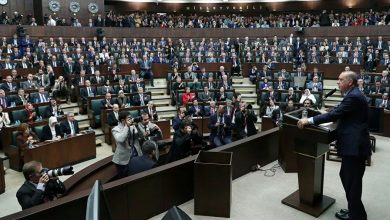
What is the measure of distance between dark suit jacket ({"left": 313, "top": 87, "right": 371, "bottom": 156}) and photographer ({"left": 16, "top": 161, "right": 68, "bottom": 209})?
2157mm

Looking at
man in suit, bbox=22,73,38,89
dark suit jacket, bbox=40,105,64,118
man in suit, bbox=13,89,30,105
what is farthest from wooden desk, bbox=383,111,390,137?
man in suit, bbox=22,73,38,89

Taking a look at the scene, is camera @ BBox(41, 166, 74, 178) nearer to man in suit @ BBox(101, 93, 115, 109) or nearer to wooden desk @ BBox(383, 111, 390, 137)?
man in suit @ BBox(101, 93, 115, 109)

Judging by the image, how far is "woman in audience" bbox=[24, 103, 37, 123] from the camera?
21.8ft

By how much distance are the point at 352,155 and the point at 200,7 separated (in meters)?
19.3

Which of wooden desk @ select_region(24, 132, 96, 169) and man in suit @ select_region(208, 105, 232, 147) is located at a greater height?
man in suit @ select_region(208, 105, 232, 147)

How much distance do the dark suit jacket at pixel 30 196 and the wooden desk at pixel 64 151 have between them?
2775 millimetres

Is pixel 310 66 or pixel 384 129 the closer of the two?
pixel 384 129

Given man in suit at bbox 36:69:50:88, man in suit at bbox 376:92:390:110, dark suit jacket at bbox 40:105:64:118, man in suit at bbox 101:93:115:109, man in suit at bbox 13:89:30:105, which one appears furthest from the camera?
man in suit at bbox 36:69:50:88

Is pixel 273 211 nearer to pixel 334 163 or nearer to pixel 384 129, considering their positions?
pixel 334 163

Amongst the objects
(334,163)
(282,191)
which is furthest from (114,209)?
(334,163)

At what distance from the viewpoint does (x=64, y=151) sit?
5945mm

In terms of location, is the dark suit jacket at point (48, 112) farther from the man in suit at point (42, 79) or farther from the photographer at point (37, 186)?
the photographer at point (37, 186)

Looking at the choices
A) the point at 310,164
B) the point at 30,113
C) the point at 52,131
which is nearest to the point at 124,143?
the point at 310,164

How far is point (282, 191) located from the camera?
3951mm
